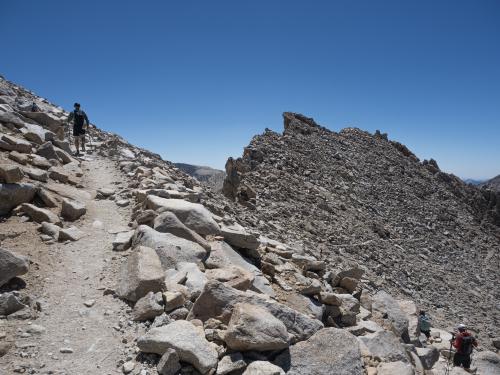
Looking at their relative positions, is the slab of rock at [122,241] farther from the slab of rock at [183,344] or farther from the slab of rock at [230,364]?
the slab of rock at [230,364]

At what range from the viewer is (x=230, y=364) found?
6.05m

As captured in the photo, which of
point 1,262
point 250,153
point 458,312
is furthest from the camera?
point 250,153

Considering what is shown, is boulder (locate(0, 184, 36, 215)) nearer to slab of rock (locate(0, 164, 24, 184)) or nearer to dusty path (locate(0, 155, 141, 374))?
slab of rock (locate(0, 164, 24, 184))

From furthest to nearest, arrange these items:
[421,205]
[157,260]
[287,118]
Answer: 1. [287,118]
2. [421,205]
3. [157,260]

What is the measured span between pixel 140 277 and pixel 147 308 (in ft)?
2.71

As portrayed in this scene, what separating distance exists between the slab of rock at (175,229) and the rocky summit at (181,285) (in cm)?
4

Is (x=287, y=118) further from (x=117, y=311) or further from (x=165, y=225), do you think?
(x=117, y=311)

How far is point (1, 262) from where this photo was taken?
23.0 ft

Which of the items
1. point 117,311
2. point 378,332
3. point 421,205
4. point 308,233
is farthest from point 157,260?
point 421,205

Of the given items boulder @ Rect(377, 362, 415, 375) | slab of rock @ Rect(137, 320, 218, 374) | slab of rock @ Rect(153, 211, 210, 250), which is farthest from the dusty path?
boulder @ Rect(377, 362, 415, 375)

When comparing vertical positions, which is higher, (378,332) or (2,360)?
(378,332)

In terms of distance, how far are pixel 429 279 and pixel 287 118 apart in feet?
77.7

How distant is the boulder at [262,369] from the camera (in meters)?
5.86

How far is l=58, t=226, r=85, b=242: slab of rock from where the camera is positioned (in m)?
9.66
